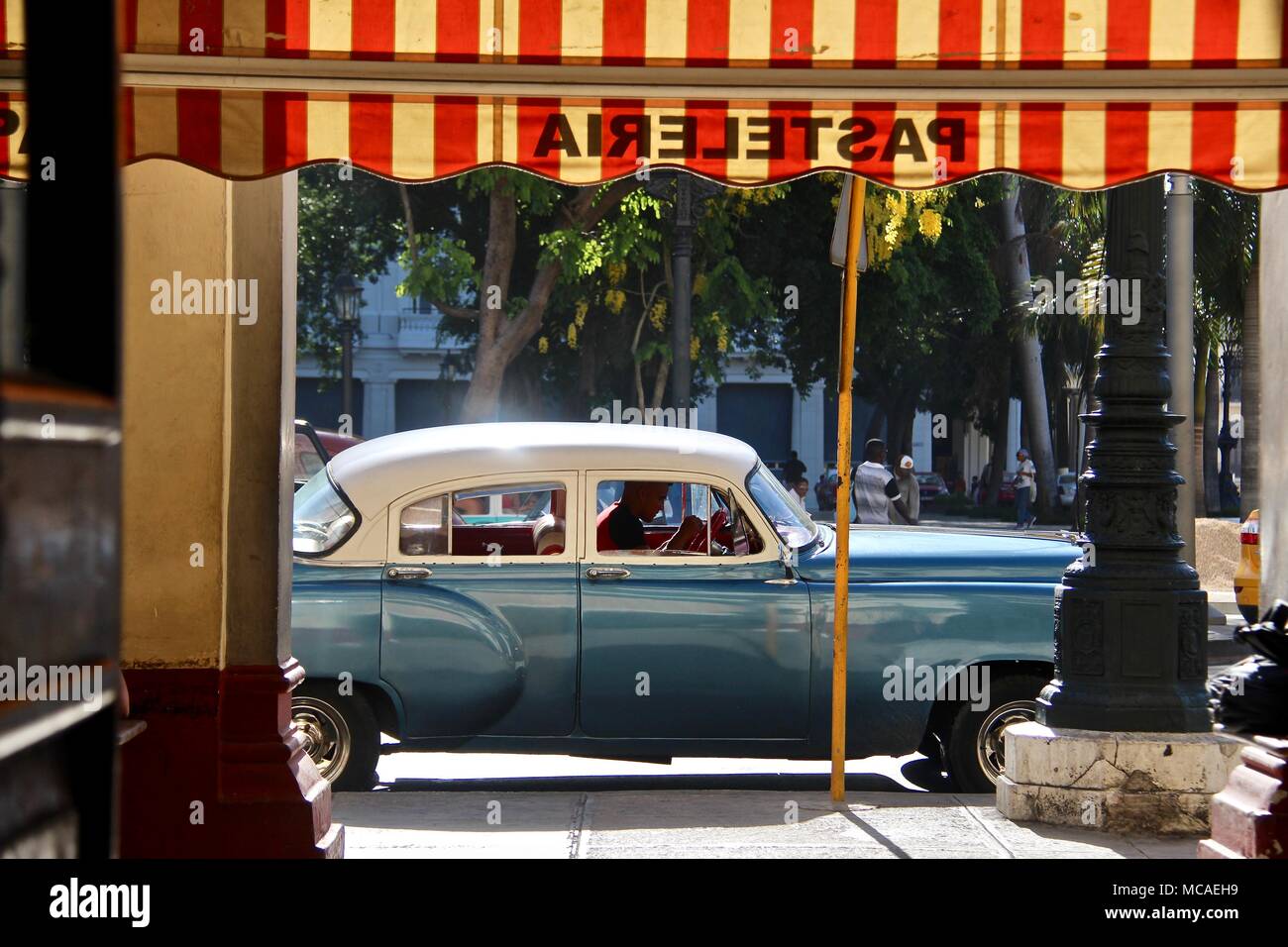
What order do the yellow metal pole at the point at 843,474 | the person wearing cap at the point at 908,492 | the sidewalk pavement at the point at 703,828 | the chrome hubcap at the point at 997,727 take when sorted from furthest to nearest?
the person wearing cap at the point at 908,492 < the chrome hubcap at the point at 997,727 < the yellow metal pole at the point at 843,474 < the sidewalk pavement at the point at 703,828

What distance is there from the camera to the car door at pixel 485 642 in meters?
7.18

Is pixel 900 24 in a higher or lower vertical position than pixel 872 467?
higher

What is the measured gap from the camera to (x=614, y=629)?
721 centimetres

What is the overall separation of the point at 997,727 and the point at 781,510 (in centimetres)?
150


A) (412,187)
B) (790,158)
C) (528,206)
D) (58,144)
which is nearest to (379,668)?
(790,158)

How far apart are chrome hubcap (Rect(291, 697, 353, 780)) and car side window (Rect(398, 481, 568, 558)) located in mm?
852

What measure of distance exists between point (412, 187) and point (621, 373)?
497 centimetres

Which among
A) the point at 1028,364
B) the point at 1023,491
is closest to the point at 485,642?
the point at 1023,491

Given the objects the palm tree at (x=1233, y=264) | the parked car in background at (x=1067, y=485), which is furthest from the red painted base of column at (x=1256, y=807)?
the parked car in background at (x=1067, y=485)

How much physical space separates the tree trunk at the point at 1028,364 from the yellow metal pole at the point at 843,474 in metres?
27.4

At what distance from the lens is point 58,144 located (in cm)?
167

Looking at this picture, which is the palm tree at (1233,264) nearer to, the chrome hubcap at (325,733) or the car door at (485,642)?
the car door at (485,642)

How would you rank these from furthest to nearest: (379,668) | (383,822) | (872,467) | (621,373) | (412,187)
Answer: (621,373), (412,187), (872,467), (379,668), (383,822)

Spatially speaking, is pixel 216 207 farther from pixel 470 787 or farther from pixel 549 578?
pixel 470 787
